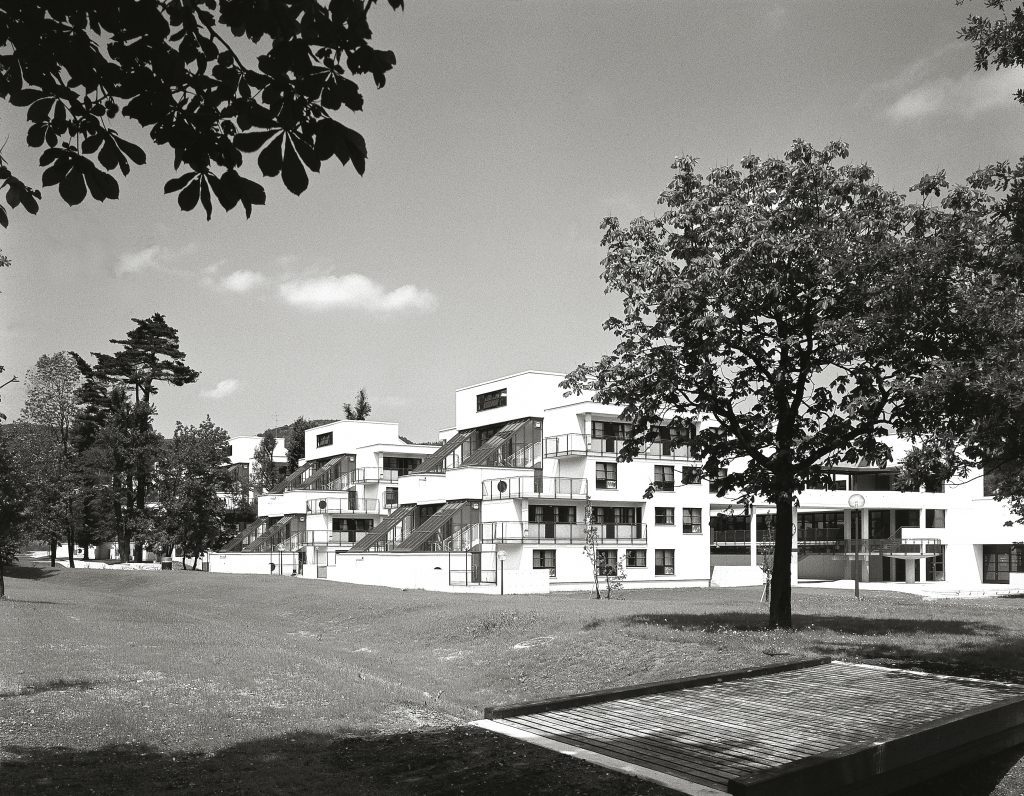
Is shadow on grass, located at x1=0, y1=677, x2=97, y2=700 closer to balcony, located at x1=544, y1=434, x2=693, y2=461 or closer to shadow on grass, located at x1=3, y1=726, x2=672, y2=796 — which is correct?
shadow on grass, located at x1=3, y1=726, x2=672, y2=796

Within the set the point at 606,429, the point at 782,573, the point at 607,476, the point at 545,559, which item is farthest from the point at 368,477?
the point at 782,573

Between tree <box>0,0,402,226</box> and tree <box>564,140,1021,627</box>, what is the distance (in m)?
14.6

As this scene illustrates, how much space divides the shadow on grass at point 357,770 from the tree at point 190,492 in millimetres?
58316

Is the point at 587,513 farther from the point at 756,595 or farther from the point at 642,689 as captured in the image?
the point at 642,689

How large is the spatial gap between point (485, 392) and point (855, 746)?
57.6 meters

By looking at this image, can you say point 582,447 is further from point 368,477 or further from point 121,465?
point 121,465

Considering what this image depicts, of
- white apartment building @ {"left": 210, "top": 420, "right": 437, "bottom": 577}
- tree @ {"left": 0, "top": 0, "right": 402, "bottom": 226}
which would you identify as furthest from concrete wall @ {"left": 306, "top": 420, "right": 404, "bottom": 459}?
tree @ {"left": 0, "top": 0, "right": 402, "bottom": 226}

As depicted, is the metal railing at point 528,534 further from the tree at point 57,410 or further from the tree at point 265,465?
the tree at point 265,465

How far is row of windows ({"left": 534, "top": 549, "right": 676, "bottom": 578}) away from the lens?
56.0 metres

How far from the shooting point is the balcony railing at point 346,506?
75.4 meters

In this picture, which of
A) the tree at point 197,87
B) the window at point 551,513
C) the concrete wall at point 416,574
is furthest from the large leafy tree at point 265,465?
the tree at point 197,87

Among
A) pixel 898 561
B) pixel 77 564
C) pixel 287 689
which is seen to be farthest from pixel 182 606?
pixel 898 561

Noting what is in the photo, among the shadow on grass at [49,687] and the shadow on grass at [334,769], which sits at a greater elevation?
the shadow on grass at [334,769]

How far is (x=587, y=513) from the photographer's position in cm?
5441
